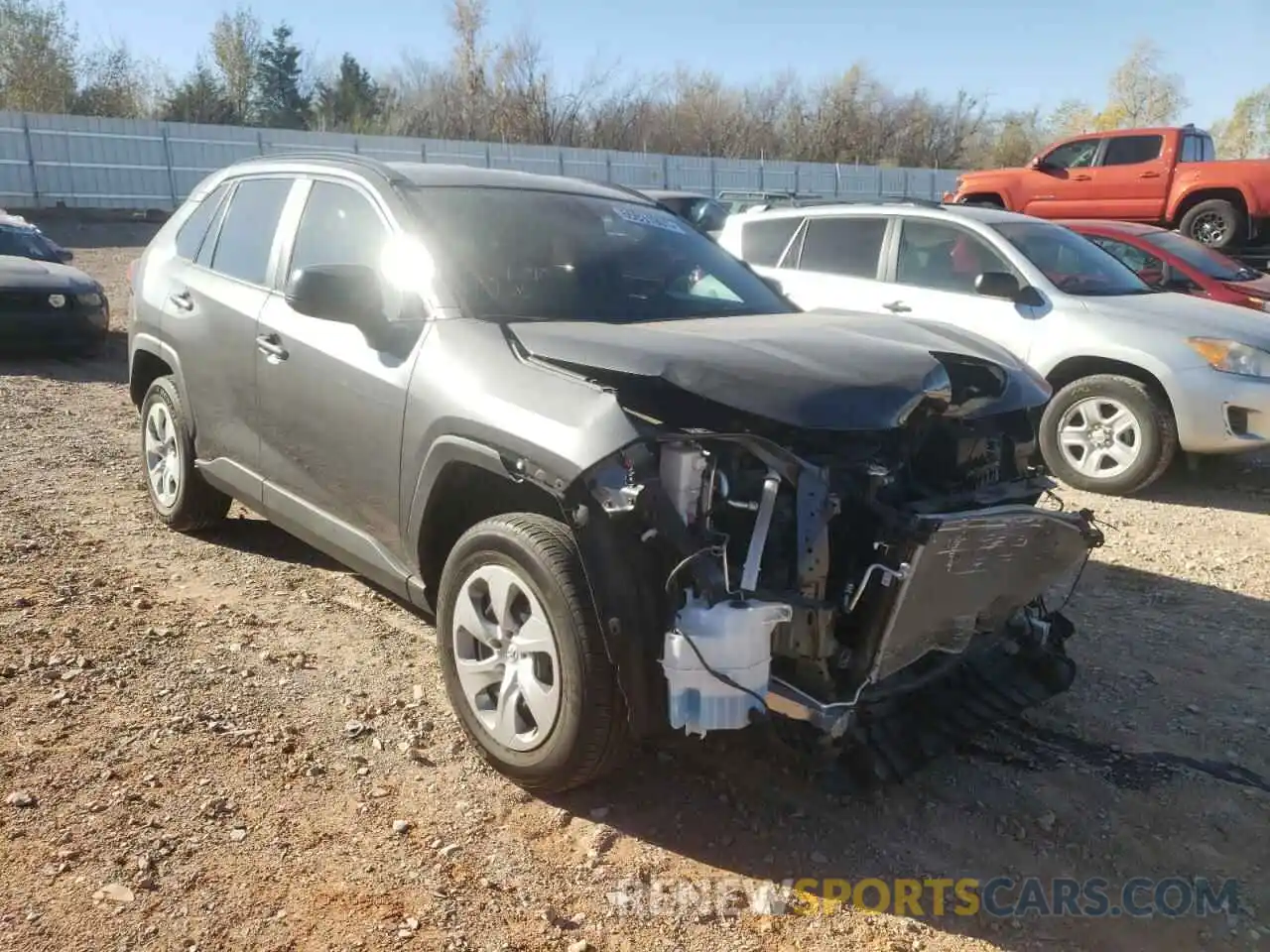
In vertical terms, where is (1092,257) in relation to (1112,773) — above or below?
above

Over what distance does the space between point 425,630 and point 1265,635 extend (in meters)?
3.66

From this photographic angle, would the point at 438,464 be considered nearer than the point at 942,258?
Yes

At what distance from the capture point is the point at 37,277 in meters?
10.2

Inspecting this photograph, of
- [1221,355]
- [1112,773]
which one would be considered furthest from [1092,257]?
[1112,773]

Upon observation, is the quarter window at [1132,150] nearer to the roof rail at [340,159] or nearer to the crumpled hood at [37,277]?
the crumpled hood at [37,277]

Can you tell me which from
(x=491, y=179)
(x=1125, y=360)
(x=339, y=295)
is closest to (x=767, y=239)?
(x=1125, y=360)

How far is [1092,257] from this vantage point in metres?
7.71

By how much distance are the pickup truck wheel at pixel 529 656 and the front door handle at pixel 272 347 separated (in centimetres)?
130

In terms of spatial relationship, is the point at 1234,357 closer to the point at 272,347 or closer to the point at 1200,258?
the point at 1200,258

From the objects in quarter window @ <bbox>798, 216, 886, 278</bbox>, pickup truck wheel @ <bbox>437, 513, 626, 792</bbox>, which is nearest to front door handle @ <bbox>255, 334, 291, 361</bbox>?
pickup truck wheel @ <bbox>437, 513, 626, 792</bbox>

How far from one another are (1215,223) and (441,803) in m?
15.7

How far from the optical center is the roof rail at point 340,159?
4.02 metres

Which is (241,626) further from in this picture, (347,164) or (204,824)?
(347,164)

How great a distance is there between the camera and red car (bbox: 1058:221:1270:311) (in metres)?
9.11
